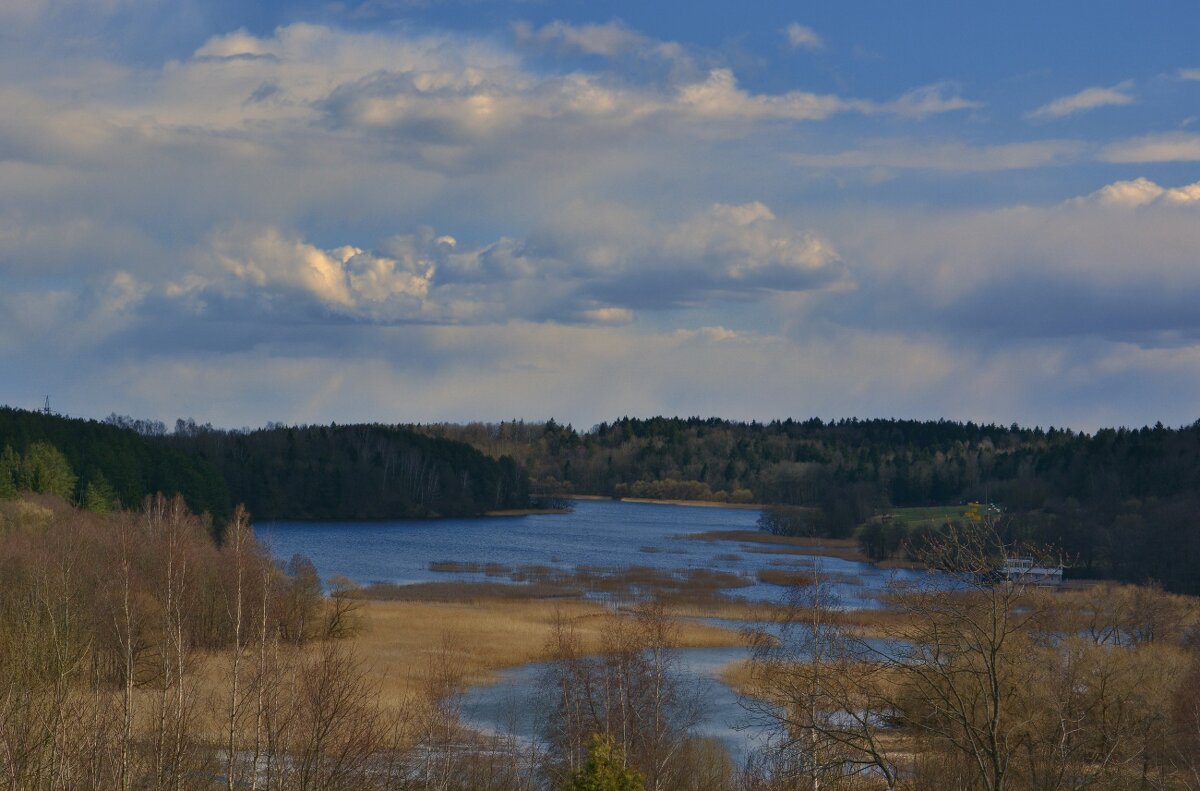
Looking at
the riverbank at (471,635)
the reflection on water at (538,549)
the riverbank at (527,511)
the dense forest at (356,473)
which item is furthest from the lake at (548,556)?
the dense forest at (356,473)

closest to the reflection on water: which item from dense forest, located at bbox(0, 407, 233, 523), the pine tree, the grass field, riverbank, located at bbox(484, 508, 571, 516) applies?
dense forest, located at bbox(0, 407, 233, 523)

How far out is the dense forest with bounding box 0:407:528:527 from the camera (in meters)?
88.8

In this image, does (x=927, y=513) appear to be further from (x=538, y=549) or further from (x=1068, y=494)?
(x=538, y=549)

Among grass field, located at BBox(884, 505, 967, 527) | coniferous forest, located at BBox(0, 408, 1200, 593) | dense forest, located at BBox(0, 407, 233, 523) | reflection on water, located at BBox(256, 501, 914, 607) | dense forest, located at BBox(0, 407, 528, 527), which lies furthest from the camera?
grass field, located at BBox(884, 505, 967, 527)

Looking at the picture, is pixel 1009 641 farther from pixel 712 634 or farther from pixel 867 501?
pixel 867 501

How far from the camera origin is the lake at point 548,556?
125 feet

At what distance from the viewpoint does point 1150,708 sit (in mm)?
32500

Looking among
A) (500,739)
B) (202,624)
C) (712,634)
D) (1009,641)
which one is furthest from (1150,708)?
(202,624)

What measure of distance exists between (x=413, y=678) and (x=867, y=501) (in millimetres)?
98791

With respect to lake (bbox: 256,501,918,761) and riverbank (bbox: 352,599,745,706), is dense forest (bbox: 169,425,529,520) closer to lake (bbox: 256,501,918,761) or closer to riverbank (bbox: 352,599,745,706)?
lake (bbox: 256,501,918,761)

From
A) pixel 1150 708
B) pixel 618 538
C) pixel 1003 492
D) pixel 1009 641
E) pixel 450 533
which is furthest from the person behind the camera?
pixel 1003 492

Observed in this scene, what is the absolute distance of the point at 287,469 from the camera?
148m

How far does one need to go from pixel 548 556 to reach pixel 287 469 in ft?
221

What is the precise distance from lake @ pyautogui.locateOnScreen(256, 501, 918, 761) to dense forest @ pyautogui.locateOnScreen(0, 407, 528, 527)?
869 centimetres
